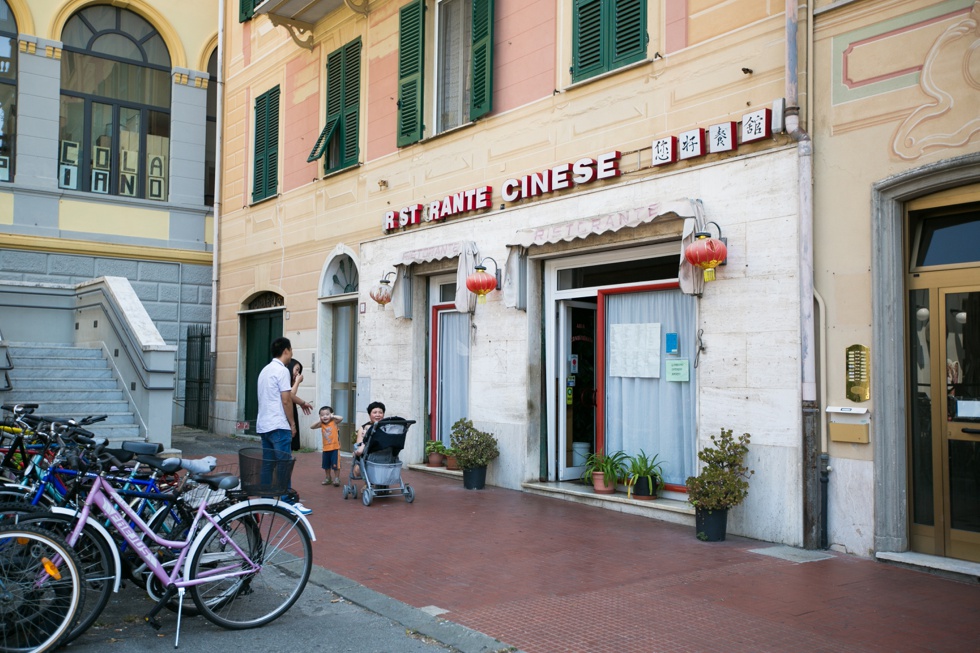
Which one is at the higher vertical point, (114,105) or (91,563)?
(114,105)

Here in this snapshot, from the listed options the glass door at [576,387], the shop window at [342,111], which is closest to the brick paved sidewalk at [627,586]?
the glass door at [576,387]

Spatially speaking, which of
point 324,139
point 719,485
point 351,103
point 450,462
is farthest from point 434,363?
A: point 719,485

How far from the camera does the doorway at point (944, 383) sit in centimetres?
698

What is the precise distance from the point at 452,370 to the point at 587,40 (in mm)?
4704

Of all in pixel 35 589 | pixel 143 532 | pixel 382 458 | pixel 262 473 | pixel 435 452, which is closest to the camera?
pixel 35 589

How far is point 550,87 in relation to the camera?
10555mm

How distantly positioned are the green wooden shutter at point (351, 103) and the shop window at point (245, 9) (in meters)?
3.71

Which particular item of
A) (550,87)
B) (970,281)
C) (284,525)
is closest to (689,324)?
(970,281)

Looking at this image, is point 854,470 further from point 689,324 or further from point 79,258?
point 79,258

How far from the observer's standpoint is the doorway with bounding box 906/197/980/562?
698cm

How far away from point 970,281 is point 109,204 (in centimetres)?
1561

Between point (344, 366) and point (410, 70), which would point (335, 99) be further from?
point (344, 366)

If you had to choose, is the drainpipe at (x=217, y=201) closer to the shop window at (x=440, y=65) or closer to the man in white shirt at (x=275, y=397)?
the shop window at (x=440, y=65)

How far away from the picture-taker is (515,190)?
35.6 feet
